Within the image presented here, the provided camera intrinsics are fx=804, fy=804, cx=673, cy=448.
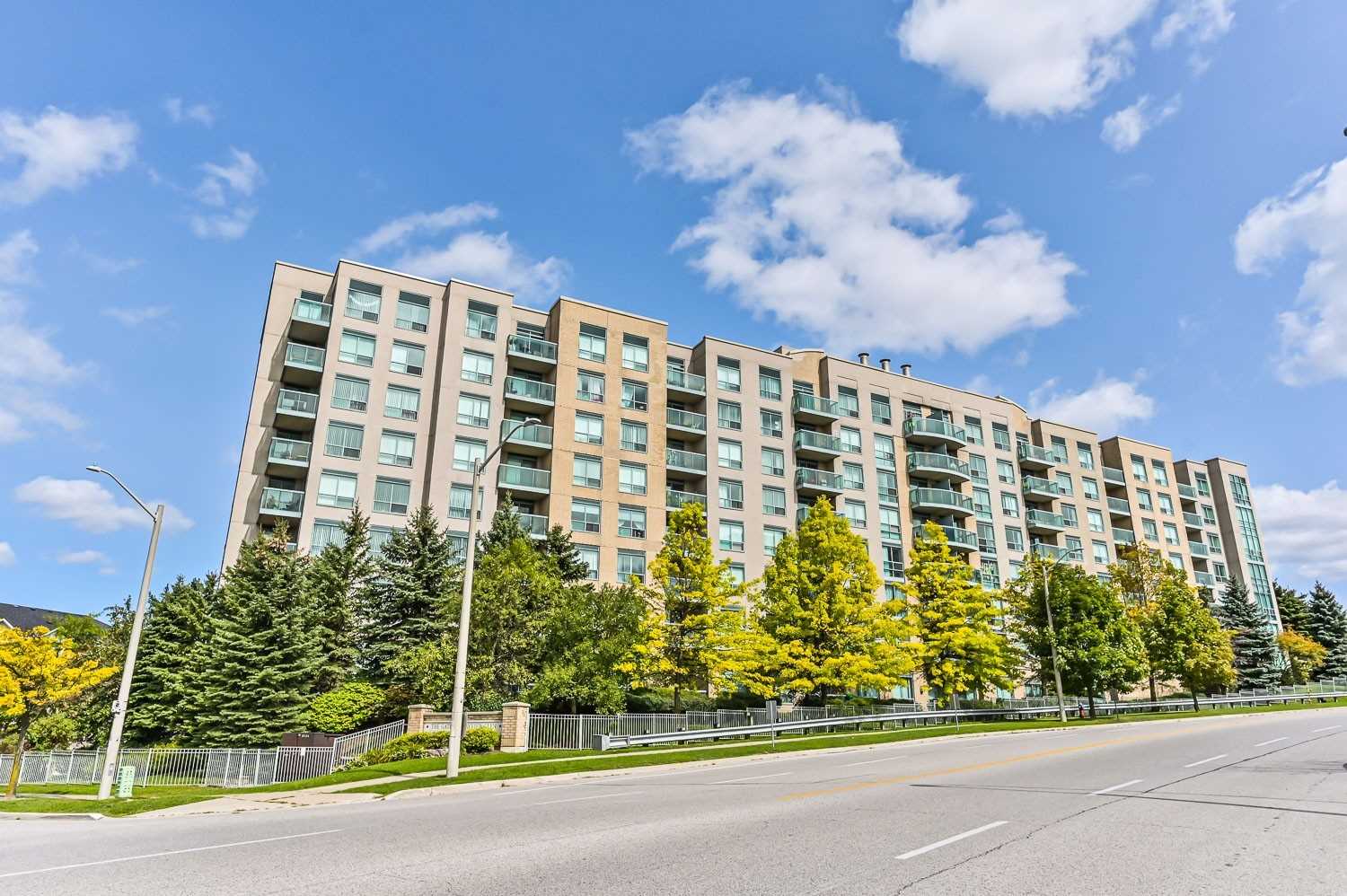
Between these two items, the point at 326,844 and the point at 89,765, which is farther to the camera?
the point at 89,765

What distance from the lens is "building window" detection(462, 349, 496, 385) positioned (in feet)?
152

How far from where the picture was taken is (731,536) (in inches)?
1994

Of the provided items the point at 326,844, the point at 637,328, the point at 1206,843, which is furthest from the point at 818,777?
the point at 637,328

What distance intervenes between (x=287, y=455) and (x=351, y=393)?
4783 millimetres

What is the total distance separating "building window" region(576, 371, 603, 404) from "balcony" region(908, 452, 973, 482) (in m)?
25.1

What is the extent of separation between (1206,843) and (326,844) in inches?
382

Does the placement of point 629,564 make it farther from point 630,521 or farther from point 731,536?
point 731,536

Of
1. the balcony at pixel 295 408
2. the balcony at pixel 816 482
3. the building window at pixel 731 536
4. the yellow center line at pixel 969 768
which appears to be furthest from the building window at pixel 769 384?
the yellow center line at pixel 969 768

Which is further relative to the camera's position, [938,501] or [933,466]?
[933,466]

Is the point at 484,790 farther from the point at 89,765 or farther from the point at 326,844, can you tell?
the point at 89,765

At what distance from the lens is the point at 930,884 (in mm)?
6613

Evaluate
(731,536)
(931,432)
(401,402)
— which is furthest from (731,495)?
(401,402)

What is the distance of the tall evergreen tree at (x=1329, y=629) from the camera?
77375 mm

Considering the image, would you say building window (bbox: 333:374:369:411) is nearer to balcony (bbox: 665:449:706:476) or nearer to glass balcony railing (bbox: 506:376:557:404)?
glass balcony railing (bbox: 506:376:557:404)
